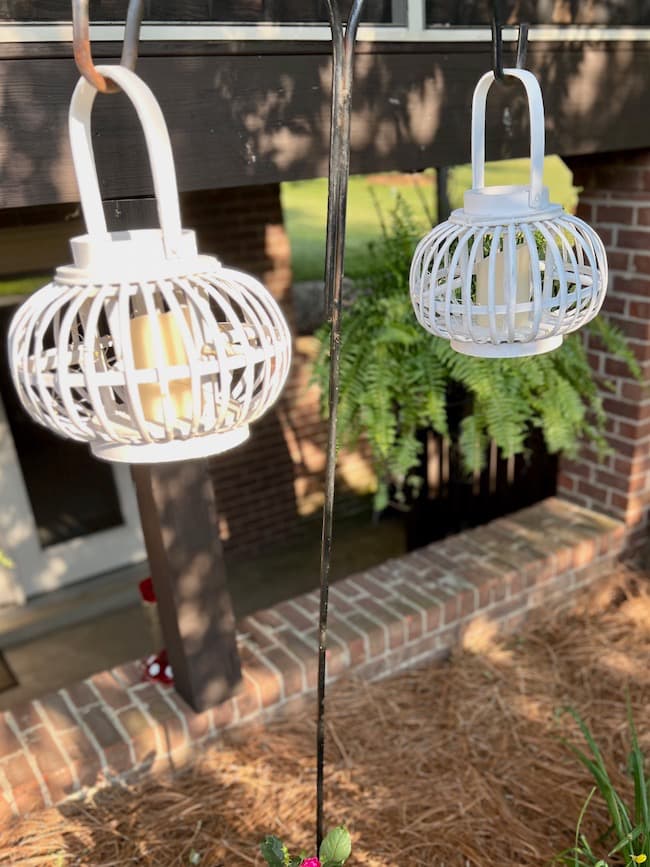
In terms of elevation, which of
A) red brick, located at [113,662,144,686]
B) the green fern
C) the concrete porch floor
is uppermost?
the green fern

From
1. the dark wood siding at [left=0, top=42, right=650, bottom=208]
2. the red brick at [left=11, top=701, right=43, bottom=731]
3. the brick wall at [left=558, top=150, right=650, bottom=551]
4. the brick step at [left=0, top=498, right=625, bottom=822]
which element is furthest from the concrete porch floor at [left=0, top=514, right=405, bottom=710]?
the dark wood siding at [left=0, top=42, right=650, bottom=208]

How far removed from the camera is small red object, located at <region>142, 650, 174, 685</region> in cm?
250

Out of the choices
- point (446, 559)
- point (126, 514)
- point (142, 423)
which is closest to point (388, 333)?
point (446, 559)

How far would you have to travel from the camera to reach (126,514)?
4.71 meters

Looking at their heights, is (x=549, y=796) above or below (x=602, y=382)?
below

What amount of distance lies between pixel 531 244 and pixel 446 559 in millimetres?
2163

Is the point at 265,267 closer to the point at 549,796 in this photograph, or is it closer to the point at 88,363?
the point at 549,796

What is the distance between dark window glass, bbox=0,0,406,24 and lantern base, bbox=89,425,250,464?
1138 millimetres

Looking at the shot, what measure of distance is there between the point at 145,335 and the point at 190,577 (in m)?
1.37

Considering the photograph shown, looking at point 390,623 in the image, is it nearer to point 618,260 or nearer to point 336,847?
point 336,847

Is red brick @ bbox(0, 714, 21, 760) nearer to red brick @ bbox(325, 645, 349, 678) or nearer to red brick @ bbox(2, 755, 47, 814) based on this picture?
red brick @ bbox(2, 755, 47, 814)

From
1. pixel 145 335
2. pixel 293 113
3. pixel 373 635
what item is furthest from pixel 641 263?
pixel 145 335

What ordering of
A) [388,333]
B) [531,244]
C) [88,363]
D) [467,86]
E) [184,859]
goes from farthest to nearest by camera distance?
[388,333] → [467,86] → [184,859] → [531,244] → [88,363]

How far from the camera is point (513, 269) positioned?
117cm
